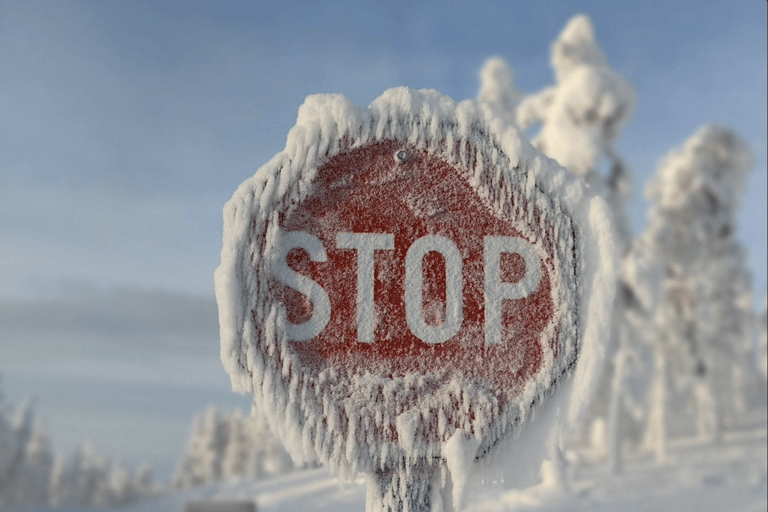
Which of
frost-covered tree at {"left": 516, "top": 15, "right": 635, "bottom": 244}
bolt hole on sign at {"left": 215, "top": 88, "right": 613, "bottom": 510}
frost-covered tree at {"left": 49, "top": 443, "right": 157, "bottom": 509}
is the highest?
frost-covered tree at {"left": 516, "top": 15, "right": 635, "bottom": 244}

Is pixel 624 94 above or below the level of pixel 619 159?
above

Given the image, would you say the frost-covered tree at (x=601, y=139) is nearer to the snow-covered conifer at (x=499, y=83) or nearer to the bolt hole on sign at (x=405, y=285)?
the snow-covered conifer at (x=499, y=83)

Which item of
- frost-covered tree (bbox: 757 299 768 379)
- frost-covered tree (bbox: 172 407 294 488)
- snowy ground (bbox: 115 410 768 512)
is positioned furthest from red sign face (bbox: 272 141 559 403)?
frost-covered tree (bbox: 172 407 294 488)

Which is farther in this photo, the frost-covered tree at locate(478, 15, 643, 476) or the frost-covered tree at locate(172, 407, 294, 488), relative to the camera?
the frost-covered tree at locate(172, 407, 294, 488)

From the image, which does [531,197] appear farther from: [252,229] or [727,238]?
[727,238]

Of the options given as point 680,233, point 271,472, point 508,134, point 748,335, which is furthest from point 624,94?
point 271,472

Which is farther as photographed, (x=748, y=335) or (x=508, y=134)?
(x=748, y=335)

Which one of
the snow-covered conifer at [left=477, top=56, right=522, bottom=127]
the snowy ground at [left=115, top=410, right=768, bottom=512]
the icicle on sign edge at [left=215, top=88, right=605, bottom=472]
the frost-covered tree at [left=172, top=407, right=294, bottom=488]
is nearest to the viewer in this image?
the icicle on sign edge at [left=215, top=88, right=605, bottom=472]

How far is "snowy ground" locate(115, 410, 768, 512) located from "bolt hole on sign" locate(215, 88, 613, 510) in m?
4.62

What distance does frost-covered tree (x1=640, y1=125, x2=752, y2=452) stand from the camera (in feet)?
26.0

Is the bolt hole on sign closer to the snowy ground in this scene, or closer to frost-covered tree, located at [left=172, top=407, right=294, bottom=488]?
the snowy ground

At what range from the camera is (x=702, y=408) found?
925 centimetres

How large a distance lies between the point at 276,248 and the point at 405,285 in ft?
0.92

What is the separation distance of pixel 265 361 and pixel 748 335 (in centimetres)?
876
